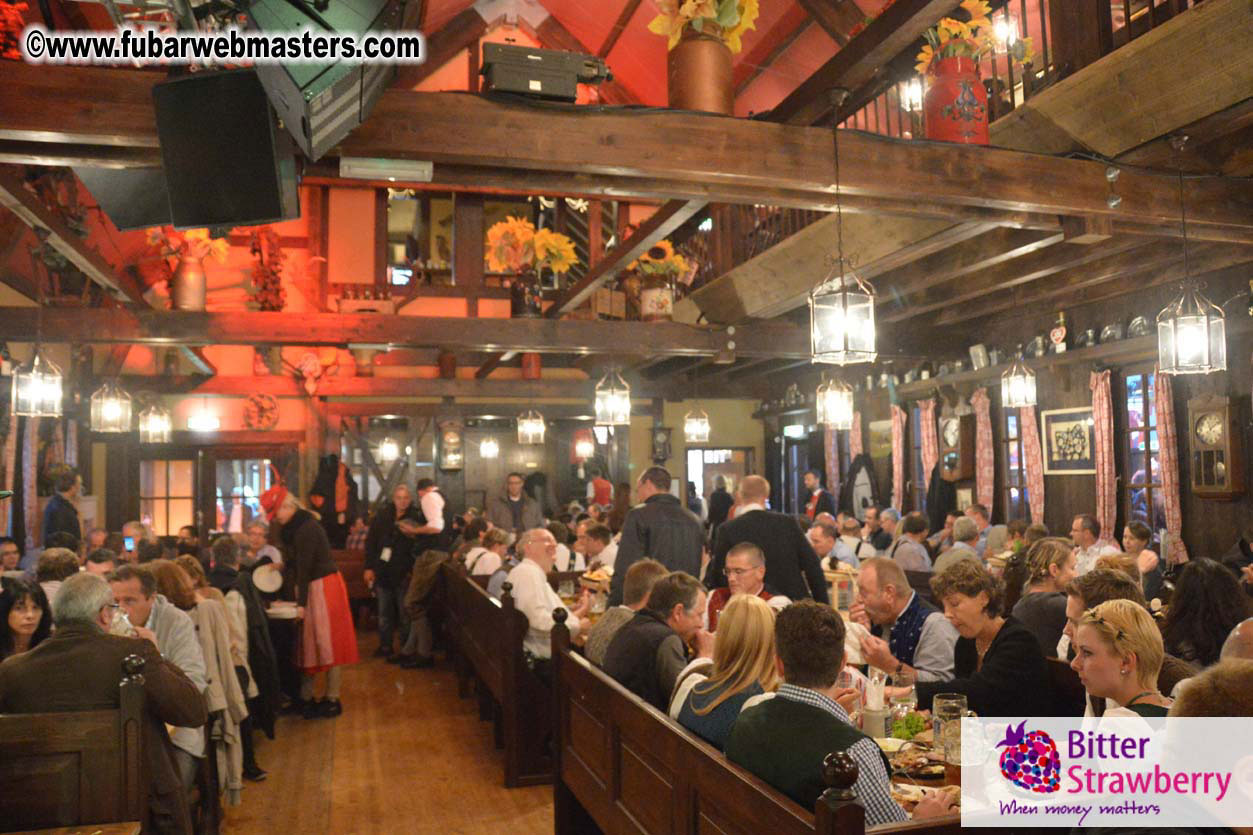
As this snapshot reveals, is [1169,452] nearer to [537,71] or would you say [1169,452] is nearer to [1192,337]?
[1192,337]

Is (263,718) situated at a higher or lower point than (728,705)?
lower

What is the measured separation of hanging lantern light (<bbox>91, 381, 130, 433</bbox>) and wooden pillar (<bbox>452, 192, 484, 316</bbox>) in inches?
233

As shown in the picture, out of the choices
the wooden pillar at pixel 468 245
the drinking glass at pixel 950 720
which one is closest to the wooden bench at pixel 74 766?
the drinking glass at pixel 950 720

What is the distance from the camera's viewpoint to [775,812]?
212 centimetres

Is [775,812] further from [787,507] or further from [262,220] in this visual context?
[787,507]

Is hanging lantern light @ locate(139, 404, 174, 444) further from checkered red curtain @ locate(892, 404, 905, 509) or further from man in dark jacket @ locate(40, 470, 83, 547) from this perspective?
checkered red curtain @ locate(892, 404, 905, 509)

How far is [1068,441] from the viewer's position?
9188 millimetres

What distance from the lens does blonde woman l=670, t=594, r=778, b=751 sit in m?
2.93

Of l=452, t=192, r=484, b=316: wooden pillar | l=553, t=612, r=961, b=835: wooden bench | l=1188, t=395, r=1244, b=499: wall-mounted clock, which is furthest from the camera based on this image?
l=452, t=192, r=484, b=316: wooden pillar

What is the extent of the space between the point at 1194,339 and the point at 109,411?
8264 mm

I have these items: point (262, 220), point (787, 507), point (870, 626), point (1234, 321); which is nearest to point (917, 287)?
point (1234, 321)

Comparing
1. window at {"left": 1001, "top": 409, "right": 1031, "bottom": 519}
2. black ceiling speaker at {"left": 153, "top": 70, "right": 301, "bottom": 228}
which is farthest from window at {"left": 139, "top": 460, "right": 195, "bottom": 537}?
black ceiling speaker at {"left": 153, "top": 70, "right": 301, "bottom": 228}

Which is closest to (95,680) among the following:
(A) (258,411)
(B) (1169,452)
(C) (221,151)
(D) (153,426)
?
(C) (221,151)

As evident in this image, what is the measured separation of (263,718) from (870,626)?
3744mm
